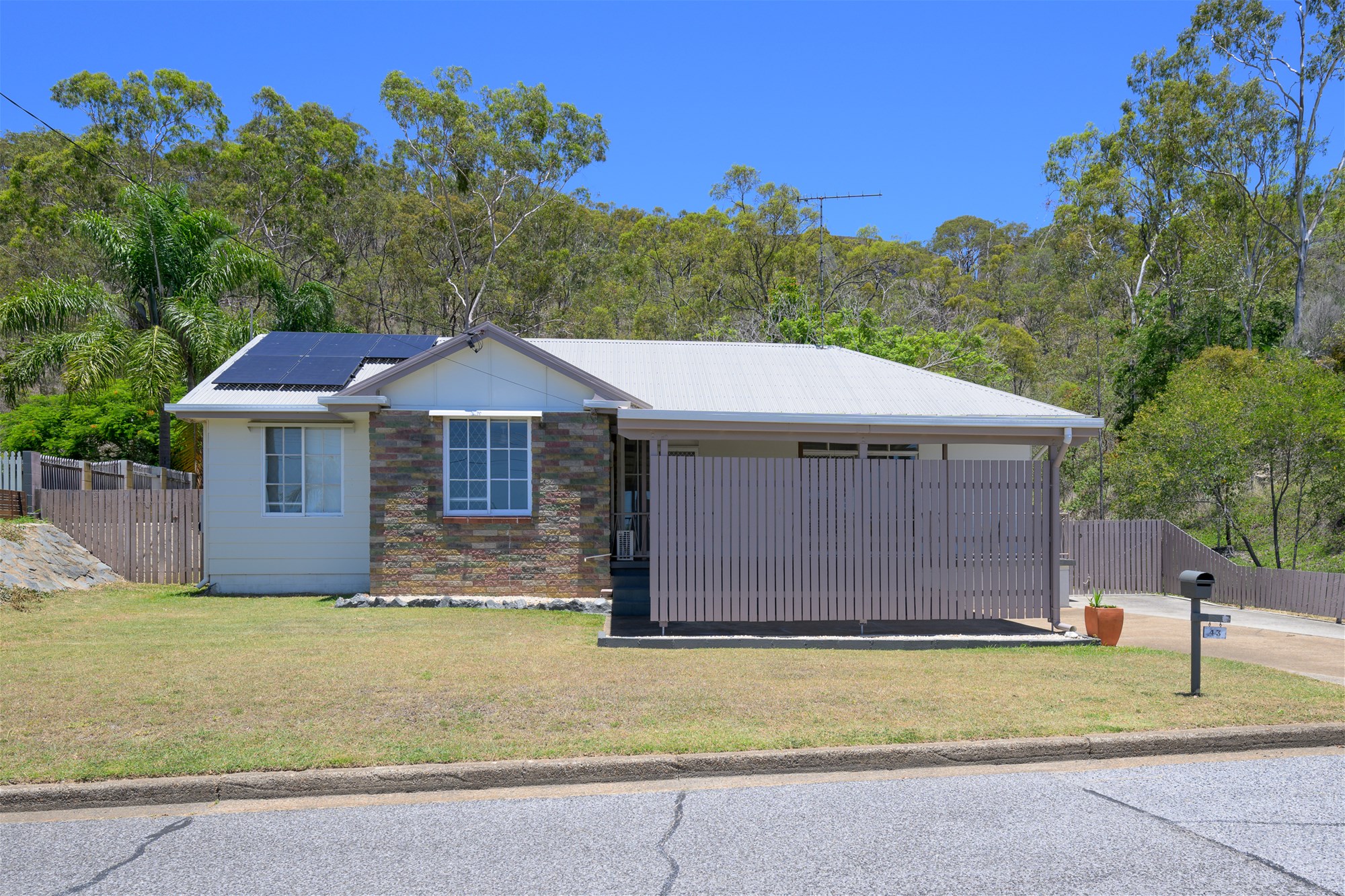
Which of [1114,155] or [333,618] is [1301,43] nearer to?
[1114,155]

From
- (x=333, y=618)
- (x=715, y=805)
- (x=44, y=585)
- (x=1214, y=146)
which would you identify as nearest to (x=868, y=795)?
(x=715, y=805)

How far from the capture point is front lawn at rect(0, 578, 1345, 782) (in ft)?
21.7

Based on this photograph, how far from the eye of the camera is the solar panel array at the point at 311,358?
15.7 metres

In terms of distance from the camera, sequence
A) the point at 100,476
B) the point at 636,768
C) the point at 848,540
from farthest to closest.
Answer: the point at 100,476
the point at 848,540
the point at 636,768

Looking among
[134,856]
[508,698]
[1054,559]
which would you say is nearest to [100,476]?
[508,698]

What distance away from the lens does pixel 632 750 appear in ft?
21.5

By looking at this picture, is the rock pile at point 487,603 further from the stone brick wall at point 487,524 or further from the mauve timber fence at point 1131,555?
the mauve timber fence at point 1131,555

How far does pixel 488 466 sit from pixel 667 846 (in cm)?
990

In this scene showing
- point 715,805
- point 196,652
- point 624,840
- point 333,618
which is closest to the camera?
point 624,840

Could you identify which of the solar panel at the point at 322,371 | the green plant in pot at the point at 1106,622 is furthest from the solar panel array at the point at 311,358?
the green plant in pot at the point at 1106,622

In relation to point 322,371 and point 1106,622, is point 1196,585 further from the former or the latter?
point 322,371

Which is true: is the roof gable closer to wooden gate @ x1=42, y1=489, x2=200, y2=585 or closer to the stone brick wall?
the stone brick wall

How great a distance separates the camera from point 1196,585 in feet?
26.8

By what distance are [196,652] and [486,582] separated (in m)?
5.07
